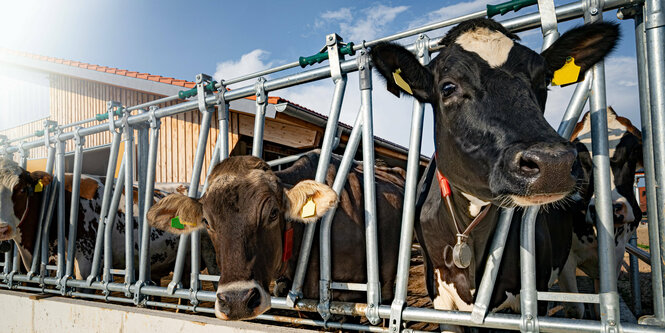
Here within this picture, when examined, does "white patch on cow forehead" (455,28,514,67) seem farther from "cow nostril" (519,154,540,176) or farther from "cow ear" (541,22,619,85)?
"cow nostril" (519,154,540,176)

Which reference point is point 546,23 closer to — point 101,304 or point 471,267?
point 471,267

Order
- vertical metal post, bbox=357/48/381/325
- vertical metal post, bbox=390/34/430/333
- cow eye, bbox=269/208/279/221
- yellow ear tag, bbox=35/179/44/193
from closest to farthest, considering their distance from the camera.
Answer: vertical metal post, bbox=390/34/430/333 < vertical metal post, bbox=357/48/381/325 < cow eye, bbox=269/208/279/221 < yellow ear tag, bbox=35/179/44/193

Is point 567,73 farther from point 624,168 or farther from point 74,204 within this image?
point 74,204

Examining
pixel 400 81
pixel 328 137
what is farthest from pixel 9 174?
pixel 400 81

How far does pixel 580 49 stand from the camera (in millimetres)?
1887

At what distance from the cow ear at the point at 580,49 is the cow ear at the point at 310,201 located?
4.14 ft

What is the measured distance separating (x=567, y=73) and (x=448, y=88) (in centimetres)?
54

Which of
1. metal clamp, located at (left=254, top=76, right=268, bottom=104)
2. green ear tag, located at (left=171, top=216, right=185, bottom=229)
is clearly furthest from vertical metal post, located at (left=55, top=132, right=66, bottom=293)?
metal clamp, located at (left=254, top=76, right=268, bottom=104)

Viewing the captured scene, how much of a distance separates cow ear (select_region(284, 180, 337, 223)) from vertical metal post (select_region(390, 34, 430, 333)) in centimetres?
42

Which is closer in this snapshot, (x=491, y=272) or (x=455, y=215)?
(x=491, y=272)

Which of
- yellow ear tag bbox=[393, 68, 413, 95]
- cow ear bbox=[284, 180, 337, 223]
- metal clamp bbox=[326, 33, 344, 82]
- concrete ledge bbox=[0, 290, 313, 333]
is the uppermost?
metal clamp bbox=[326, 33, 344, 82]

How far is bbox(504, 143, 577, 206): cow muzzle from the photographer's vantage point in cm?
140

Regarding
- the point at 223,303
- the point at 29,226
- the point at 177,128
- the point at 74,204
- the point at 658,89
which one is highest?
the point at 177,128

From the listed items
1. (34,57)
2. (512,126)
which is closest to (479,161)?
(512,126)
